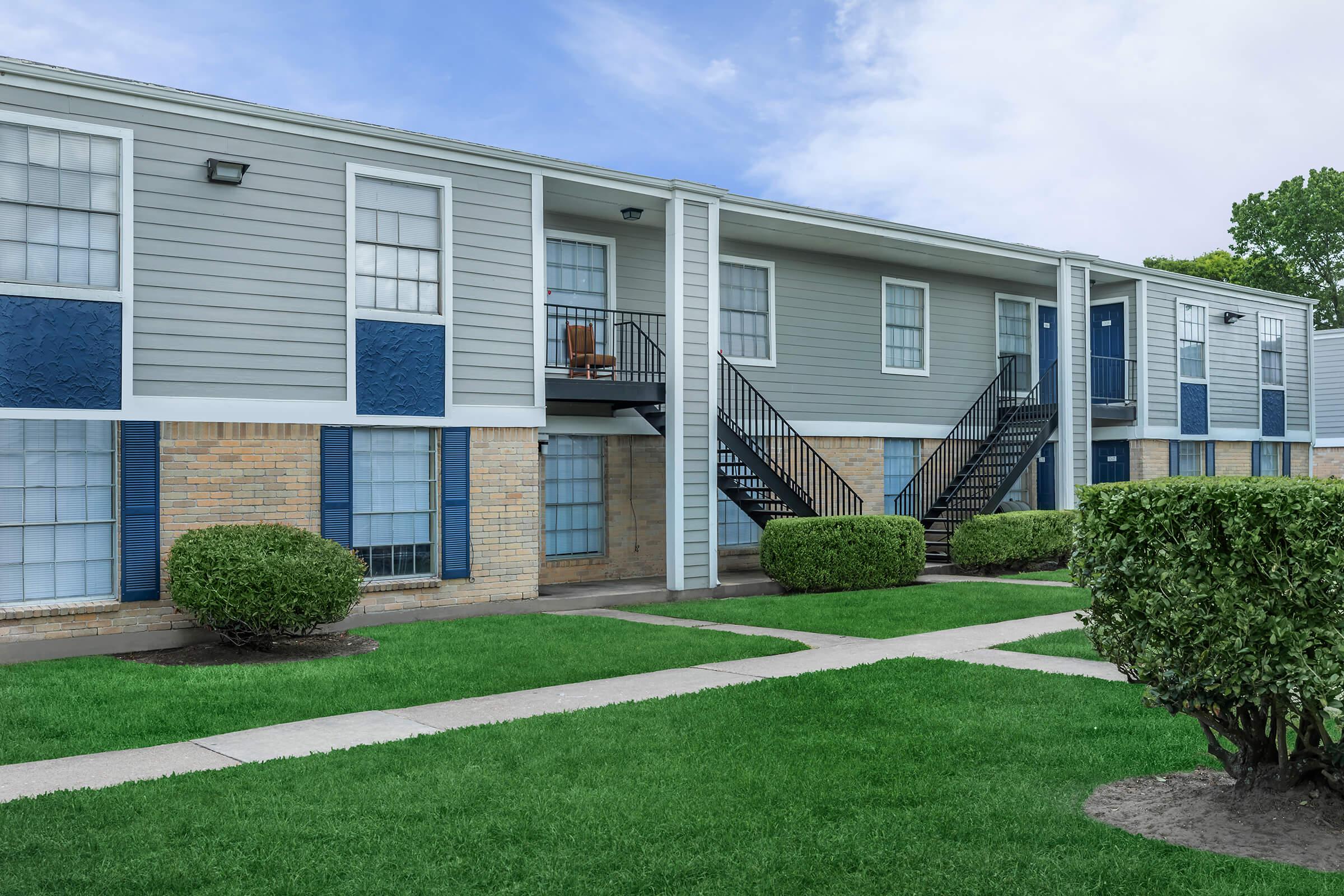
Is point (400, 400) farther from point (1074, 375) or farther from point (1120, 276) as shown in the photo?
point (1120, 276)

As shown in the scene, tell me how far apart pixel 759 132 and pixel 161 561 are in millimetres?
30045

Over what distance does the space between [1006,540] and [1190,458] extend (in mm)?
7908

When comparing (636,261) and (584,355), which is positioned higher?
(636,261)

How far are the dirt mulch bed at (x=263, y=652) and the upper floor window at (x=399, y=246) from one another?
370cm

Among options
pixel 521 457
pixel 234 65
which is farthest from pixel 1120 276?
pixel 234 65

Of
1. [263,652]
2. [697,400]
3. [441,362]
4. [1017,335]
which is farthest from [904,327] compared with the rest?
[263,652]

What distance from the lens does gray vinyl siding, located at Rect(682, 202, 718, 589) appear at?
48.5ft

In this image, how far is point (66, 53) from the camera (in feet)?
95.8

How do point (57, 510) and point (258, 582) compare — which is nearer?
point (258, 582)

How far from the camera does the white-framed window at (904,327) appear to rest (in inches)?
758

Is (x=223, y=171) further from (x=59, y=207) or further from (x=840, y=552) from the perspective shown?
(x=840, y=552)

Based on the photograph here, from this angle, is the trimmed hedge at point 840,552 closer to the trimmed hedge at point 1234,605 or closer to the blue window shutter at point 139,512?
the blue window shutter at point 139,512

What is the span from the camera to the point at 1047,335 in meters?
21.6

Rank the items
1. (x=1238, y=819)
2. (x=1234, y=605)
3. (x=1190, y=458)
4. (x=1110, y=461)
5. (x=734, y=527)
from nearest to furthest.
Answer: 1. (x=1234, y=605)
2. (x=1238, y=819)
3. (x=734, y=527)
4. (x=1110, y=461)
5. (x=1190, y=458)
